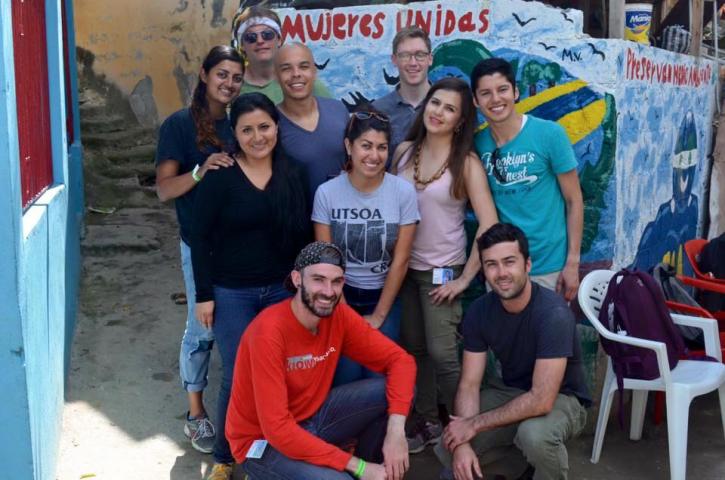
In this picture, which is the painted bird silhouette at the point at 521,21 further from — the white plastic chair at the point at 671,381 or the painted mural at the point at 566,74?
the white plastic chair at the point at 671,381

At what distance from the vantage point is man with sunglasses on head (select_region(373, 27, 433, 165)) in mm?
3947

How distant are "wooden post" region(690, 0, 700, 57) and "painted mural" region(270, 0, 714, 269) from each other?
65cm

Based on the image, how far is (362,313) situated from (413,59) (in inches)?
46.9

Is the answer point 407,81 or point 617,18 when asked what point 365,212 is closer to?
point 407,81

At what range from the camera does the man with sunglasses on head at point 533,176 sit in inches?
146

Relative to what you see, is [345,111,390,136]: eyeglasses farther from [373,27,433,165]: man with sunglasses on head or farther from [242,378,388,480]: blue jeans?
[242,378,388,480]: blue jeans

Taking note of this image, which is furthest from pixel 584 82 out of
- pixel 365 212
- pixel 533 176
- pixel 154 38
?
pixel 154 38

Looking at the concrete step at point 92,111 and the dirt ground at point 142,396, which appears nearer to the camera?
the dirt ground at point 142,396

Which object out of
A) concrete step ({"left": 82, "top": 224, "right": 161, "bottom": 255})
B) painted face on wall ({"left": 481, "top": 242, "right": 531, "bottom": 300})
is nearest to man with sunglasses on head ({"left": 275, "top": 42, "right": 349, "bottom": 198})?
painted face on wall ({"left": 481, "top": 242, "right": 531, "bottom": 300})

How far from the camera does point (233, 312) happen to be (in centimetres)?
360

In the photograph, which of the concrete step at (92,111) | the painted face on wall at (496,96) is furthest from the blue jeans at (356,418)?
the concrete step at (92,111)

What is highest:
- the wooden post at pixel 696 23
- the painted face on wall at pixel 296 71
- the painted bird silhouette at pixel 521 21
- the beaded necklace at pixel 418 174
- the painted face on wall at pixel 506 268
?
the wooden post at pixel 696 23

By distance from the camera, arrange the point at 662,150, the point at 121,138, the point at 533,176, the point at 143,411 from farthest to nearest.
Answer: the point at 121,138, the point at 662,150, the point at 143,411, the point at 533,176

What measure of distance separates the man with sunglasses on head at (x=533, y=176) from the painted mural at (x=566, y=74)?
2.27 ft
